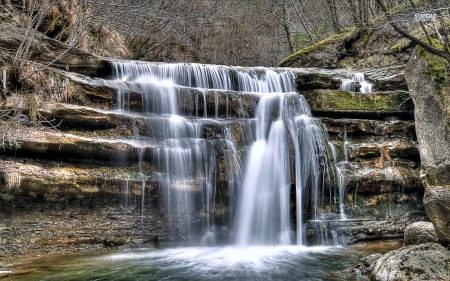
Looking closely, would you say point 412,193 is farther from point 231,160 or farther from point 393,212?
point 231,160

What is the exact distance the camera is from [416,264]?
440cm

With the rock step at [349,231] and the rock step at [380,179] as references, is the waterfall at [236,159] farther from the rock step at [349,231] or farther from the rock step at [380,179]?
the rock step at [380,179]

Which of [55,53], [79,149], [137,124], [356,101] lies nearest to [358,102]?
[356,101]

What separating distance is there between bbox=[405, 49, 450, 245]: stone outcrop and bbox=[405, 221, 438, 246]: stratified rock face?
80cm

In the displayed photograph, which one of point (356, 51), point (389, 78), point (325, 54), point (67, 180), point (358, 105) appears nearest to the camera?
point (67, 180)

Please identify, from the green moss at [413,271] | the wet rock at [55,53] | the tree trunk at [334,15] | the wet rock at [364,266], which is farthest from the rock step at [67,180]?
the tree trunk at [334,15]

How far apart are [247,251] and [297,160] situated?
2.38 metres

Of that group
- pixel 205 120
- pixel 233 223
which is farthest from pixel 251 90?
pixel 233 223

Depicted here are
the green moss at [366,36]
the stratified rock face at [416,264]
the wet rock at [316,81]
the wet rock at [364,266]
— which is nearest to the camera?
the stratified rock face at [416,264]

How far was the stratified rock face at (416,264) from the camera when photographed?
14.0 feet

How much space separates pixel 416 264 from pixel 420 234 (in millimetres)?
1261

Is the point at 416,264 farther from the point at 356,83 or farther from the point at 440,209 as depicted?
the point at 356,83

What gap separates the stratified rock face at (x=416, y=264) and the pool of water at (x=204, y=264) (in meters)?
0.52

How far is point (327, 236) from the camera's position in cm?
732
